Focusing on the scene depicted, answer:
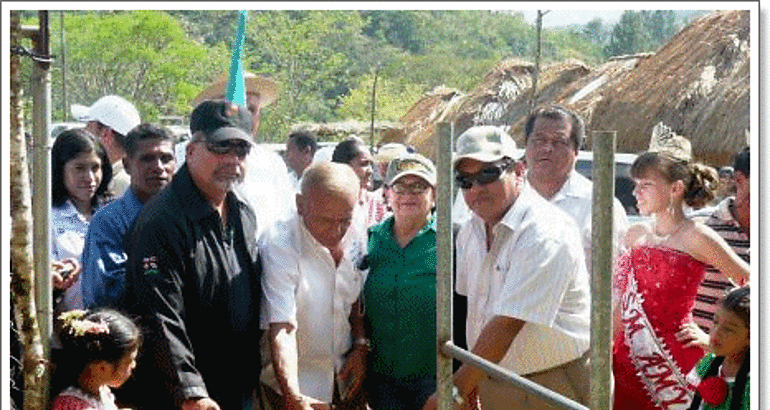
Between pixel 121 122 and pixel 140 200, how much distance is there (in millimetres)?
1262

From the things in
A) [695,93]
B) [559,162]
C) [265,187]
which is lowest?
[265,187]

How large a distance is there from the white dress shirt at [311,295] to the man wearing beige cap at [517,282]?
0.40 metres

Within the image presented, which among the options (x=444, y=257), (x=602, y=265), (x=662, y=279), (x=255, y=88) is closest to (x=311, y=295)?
(x=444, y=257)

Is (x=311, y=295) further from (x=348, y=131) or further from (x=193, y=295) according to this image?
(x=348, y=131)

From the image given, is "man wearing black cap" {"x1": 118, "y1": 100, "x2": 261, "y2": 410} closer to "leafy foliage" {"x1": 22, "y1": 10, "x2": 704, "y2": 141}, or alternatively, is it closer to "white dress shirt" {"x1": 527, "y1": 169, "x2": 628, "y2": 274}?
"white dress shirt" {"x1": 527, "y1": 169, "x2": 628, "y2": 274}

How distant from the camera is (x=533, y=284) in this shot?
3.52 metres

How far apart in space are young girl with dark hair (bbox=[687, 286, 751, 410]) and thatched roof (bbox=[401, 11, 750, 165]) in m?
8.51

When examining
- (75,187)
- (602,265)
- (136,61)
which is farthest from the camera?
(136,61)

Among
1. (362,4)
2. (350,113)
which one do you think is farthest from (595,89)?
(350,113)

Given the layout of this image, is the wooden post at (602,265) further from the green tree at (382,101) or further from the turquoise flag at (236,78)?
the green tree at (382,101)

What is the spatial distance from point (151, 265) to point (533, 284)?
999mm

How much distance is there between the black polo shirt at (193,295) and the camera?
3641 millimetres

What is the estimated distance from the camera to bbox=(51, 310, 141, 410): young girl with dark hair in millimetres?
3430

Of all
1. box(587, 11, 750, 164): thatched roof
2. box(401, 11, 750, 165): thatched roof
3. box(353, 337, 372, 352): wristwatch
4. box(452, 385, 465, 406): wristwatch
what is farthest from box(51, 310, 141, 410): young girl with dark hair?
box(587, 11, 750, 164): thatched roof
